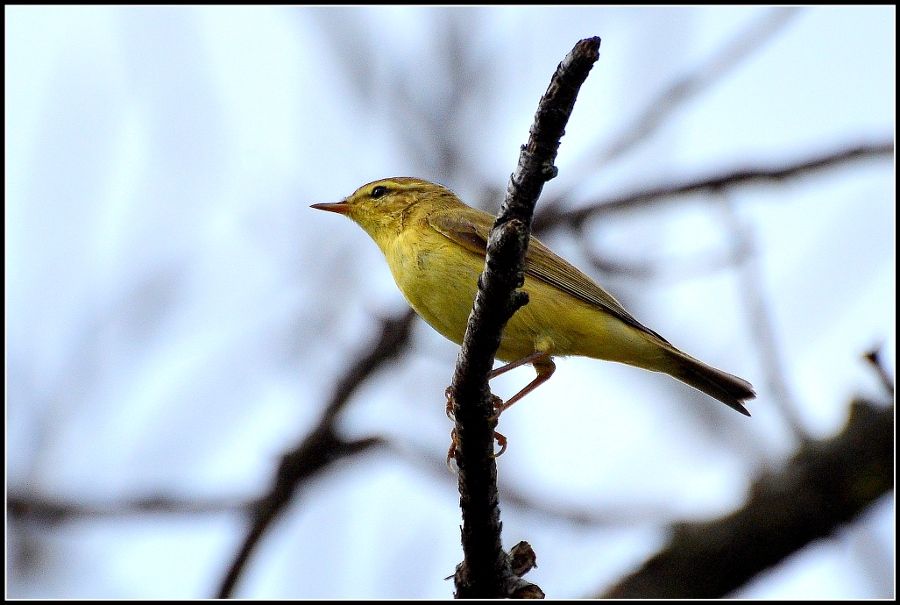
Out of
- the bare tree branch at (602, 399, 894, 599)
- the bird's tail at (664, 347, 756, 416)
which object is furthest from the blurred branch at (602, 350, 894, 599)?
the bird's tail at (664, 347, 756, 416)

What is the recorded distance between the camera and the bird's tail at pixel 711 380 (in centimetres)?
563

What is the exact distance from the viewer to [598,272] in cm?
620

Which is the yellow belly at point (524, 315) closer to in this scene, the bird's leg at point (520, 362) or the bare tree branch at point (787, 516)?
the bird's leg at point (520, 362)

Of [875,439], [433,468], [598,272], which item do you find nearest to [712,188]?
[598,272]

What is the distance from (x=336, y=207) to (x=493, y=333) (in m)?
3.58

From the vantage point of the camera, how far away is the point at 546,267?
594cm

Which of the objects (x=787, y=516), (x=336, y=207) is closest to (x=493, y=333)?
(x=787, y=516)

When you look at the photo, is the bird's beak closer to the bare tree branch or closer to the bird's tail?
the bird's tail

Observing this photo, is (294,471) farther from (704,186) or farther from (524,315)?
(704,186)

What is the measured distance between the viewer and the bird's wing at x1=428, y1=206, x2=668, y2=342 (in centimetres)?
586

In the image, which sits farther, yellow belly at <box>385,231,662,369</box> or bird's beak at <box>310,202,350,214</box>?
bird's beak at <box>310,202,350,214</box>

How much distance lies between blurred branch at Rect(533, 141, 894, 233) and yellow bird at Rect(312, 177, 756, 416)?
18.3 inches

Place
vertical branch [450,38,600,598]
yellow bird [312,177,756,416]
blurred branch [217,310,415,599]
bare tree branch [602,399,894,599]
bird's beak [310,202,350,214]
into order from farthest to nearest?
1. bird's beak [310,202,350,214]
2. yellow bird [312,177,756,416]
3. blurred branch [217,310,415,599]
4. bare tree branch [602,399,894,599]
5. vertical branch [450,38,600,598]

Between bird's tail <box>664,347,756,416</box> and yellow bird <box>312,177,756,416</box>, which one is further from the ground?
yellow bird <box>312,177,756,416</box>
